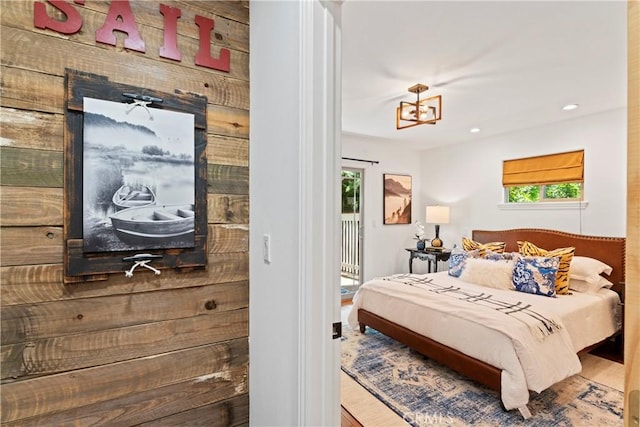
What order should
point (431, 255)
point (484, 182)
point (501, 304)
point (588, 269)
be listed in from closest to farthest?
point (501, 304)
point (588, 269)
point (484, 182)
point (431, 255)

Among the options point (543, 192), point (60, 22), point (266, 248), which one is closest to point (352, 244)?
point (543, 192)

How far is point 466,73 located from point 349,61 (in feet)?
3.34

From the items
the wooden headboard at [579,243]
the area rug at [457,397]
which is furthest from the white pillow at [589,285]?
the area rug at [457,397]

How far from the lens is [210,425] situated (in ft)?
4.80

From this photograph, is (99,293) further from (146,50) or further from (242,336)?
(146,50)

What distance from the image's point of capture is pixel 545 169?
13.6 feet

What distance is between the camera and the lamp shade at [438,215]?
207 inches

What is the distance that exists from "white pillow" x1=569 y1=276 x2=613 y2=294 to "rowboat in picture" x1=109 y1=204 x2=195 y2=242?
3.72 m

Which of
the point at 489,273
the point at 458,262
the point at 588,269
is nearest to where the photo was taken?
the point at 588,269

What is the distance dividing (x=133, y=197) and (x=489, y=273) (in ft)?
11.2

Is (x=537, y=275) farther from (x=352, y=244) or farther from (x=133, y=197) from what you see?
(x=133, y=197)

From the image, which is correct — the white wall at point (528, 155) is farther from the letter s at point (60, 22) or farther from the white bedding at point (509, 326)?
the letter s at point (60, 22)

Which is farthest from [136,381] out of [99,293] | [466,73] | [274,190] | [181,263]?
[466,73]

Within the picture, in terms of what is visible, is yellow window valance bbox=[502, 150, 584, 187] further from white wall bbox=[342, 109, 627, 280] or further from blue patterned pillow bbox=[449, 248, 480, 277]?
blue patterned pillow bbox=[449, 248, 480, 277]
